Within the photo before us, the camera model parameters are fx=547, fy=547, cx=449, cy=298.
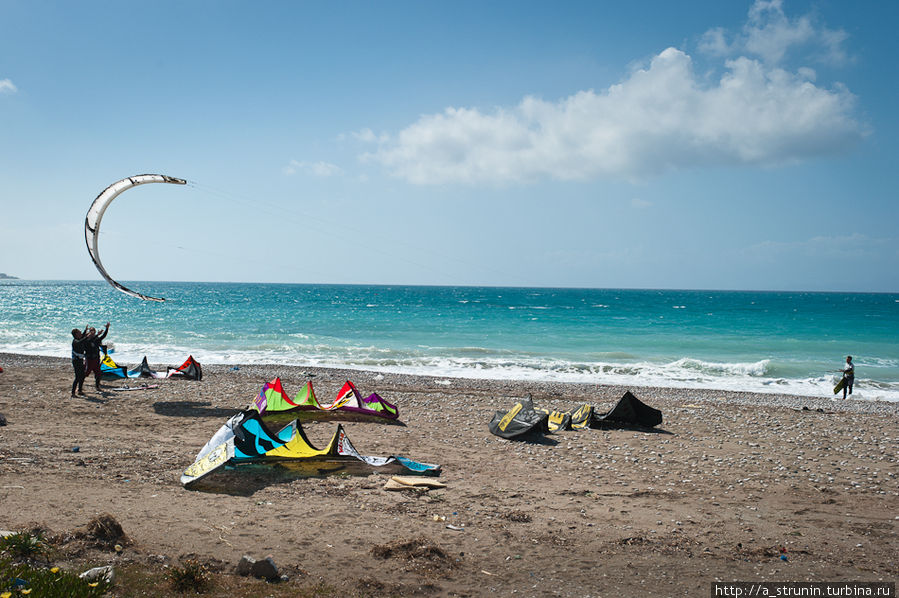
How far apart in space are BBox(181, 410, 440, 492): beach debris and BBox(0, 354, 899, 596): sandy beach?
13.5 inches

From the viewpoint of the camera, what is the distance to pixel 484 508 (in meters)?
6.57

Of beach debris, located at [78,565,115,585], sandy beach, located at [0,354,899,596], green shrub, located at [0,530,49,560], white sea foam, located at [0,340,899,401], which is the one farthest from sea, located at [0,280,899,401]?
beach debris, located at [78,565,115,585]

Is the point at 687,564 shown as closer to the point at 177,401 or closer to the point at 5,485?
the point at 5,485

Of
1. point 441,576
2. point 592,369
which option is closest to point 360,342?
point 592,369

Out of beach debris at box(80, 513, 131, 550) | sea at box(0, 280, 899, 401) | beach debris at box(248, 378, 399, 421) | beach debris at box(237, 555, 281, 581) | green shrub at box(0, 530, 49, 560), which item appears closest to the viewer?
green shrub at box(0, 530, 49, 560)

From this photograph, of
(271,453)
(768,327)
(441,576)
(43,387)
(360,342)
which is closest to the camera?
(441,576)

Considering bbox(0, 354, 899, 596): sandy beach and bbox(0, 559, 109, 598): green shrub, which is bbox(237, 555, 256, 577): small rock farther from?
bbox(0, 559, 109, 598): green shrub

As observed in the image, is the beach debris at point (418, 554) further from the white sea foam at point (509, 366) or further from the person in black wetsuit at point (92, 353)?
the white sea foam at point (509, 366)

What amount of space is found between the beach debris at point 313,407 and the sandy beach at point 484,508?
455mm

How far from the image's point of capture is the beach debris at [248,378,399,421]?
1123 cm

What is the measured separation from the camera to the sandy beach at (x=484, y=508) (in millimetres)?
4848

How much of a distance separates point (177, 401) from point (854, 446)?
560 inches

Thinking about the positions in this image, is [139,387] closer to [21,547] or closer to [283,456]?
[283,456]

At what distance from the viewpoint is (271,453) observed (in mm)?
7586
